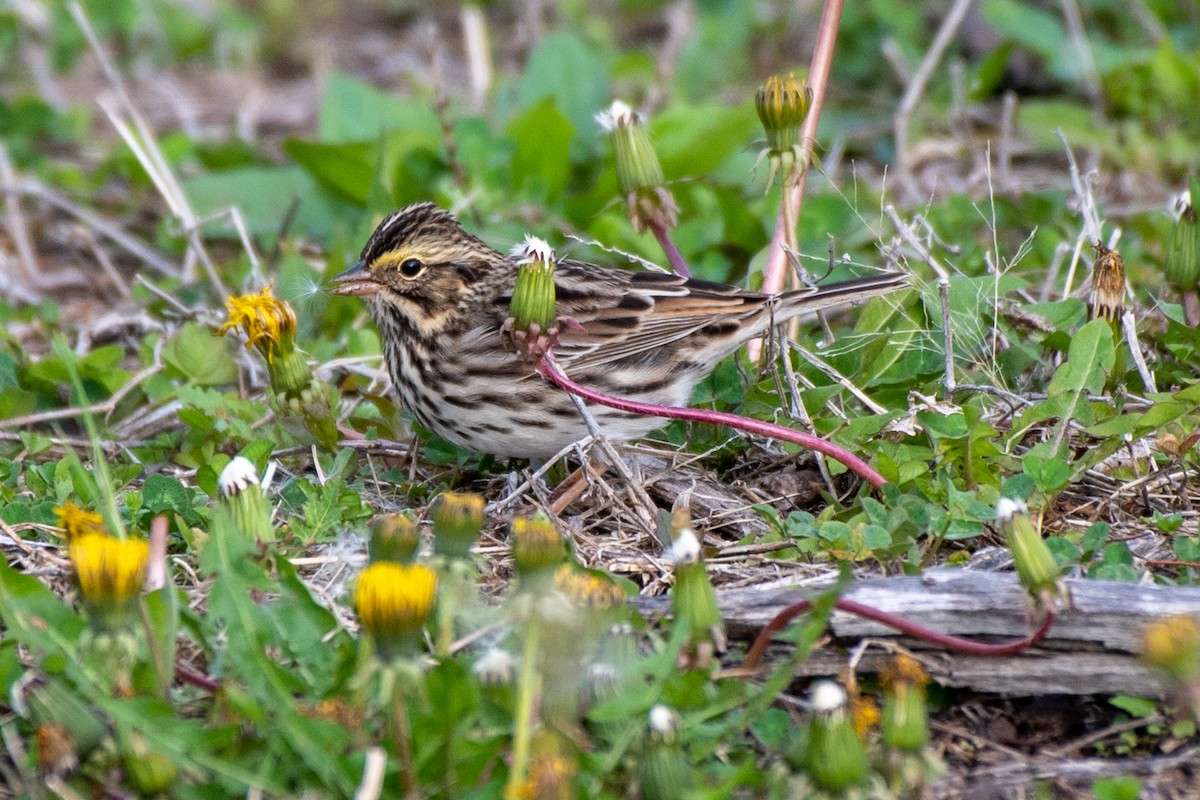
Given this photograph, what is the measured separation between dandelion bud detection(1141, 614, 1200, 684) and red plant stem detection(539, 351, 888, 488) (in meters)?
1.42

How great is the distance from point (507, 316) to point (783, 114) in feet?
3.94

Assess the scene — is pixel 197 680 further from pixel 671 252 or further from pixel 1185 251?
pixel 1185 251

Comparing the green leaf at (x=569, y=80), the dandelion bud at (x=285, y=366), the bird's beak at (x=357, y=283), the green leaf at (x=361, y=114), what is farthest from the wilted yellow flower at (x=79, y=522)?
the green leaf at (x=569, y=80)

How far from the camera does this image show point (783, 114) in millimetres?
4648

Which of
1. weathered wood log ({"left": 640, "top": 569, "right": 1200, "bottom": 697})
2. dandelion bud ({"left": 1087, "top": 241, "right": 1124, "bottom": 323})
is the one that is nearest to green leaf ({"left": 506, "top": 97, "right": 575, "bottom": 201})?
dandelion bud ({"left": 1087, "top": 241, "right": 1124, "bottom": 323})

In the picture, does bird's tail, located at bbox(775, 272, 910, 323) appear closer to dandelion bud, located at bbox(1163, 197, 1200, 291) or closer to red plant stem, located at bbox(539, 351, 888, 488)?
red plant stem, located at bbox(539, 351, 888, 488)

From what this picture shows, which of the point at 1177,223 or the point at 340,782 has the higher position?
the point at 1177,223

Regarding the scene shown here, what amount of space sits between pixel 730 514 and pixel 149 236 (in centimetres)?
432

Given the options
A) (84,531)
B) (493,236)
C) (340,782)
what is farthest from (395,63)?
(340,782)

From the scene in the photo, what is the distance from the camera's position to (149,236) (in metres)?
7.70

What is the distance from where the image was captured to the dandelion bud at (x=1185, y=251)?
16.5ft

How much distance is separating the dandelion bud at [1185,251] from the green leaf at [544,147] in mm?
3003

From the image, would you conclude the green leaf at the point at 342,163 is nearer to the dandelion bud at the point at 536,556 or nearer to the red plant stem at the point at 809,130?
the red plant stem at the point at 809,130

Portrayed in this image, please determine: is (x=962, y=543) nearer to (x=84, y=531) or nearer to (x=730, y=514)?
(x=730, y=514)
